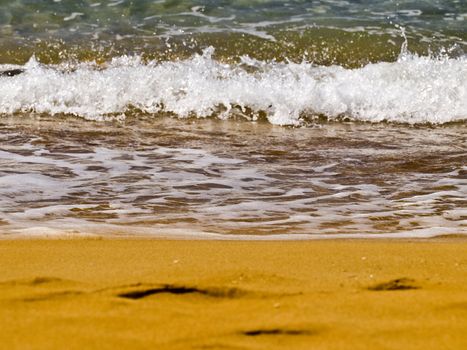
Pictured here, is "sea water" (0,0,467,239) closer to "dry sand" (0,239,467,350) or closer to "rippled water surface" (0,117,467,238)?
"rippled water surface" (0,117,467,238)

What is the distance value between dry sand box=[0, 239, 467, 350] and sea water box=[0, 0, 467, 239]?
64 centimetres

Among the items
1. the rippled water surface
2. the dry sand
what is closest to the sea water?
the rippled water surface

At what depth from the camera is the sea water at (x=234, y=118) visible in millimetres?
4133

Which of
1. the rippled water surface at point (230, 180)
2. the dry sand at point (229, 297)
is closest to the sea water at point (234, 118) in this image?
the rippled water surface at point (230, 180)

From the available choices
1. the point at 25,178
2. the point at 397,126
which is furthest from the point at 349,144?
the point at 25,178

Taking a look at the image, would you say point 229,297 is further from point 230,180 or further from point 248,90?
point 248,90

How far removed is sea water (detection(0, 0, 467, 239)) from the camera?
4133mm

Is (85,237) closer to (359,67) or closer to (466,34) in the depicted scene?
(359,67)

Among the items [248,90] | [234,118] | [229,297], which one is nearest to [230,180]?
[229,297]

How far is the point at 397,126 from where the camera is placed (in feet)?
24.9

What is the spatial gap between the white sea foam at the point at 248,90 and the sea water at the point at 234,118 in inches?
0.8

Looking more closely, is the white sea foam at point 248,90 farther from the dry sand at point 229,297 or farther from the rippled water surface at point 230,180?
the dry sand at point 229,297

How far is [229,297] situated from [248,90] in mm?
6183

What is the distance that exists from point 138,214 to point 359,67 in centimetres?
584
